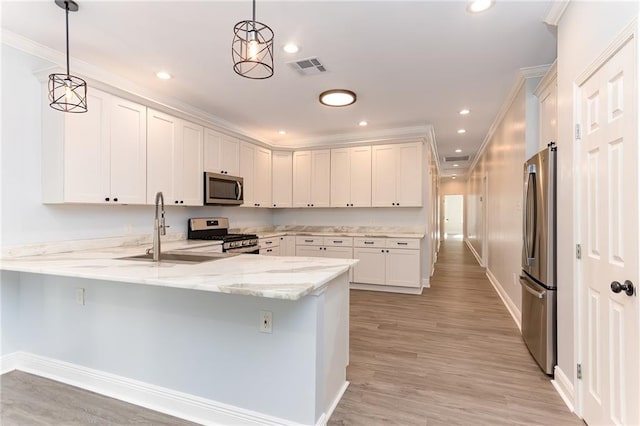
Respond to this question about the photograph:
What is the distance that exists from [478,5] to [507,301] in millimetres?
3573

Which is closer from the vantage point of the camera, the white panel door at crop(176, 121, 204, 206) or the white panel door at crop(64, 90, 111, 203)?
the white panel door at crop(64, 90, 111, 203)

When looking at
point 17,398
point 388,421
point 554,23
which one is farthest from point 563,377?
point 17,398

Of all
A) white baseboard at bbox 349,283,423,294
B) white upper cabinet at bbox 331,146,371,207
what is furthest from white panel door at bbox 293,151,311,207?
white baseboard at bbox 349,283,423,294

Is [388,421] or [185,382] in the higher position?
[185,382]

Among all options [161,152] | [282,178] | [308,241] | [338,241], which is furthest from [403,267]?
[161,152]

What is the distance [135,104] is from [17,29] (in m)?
0.95

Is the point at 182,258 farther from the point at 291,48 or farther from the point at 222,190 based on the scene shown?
the point at 222,190

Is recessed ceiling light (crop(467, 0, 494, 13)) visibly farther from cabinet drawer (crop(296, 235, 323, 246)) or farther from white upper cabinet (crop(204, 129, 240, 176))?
cabinet drawer (crop(296, 235, 323, 246))

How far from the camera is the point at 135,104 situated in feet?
10.5

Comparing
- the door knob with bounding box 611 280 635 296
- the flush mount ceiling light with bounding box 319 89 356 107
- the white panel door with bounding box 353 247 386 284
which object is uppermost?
the flush mount ceiling light with bounding box 319 89 356 107

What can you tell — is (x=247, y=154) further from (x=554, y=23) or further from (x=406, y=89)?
(x=554, y=23)

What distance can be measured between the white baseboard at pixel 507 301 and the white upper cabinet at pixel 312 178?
3040 mm

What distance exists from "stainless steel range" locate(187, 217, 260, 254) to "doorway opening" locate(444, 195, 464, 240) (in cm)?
1370

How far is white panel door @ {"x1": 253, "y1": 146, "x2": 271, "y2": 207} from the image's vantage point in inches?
211
